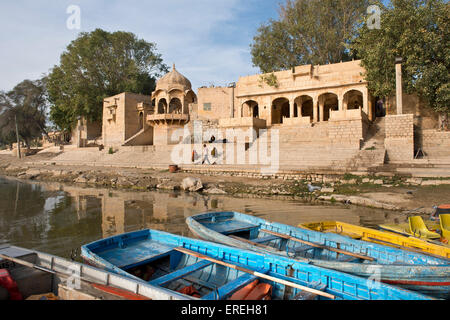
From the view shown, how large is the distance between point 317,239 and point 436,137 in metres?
16.9

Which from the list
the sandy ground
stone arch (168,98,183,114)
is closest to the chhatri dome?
stone arch (168,98,183,114)

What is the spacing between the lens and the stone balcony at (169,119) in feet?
102

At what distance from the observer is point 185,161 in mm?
22375

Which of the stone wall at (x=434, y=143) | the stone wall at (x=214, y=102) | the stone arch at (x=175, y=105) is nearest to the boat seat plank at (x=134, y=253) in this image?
the stone wall at (x=434, y=143)

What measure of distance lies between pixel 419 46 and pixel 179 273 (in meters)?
20.7

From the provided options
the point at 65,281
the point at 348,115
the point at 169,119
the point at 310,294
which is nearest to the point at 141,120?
the point at 169,119

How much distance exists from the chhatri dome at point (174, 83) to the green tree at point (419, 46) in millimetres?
19732

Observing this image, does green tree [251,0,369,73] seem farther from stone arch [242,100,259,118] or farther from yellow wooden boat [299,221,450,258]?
yellow wooden boat [299,221,450,258]

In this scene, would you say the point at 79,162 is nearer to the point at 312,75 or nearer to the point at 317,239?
the point at 312,75

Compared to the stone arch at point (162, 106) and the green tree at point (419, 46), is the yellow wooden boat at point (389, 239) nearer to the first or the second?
the green tree at point (419, 46)

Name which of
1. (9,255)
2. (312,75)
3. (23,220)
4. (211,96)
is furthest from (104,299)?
(211,96)

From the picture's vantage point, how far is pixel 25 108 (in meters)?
44.6

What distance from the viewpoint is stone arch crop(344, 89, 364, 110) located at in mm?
25159

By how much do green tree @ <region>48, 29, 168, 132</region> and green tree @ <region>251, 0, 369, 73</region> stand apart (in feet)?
58.0
